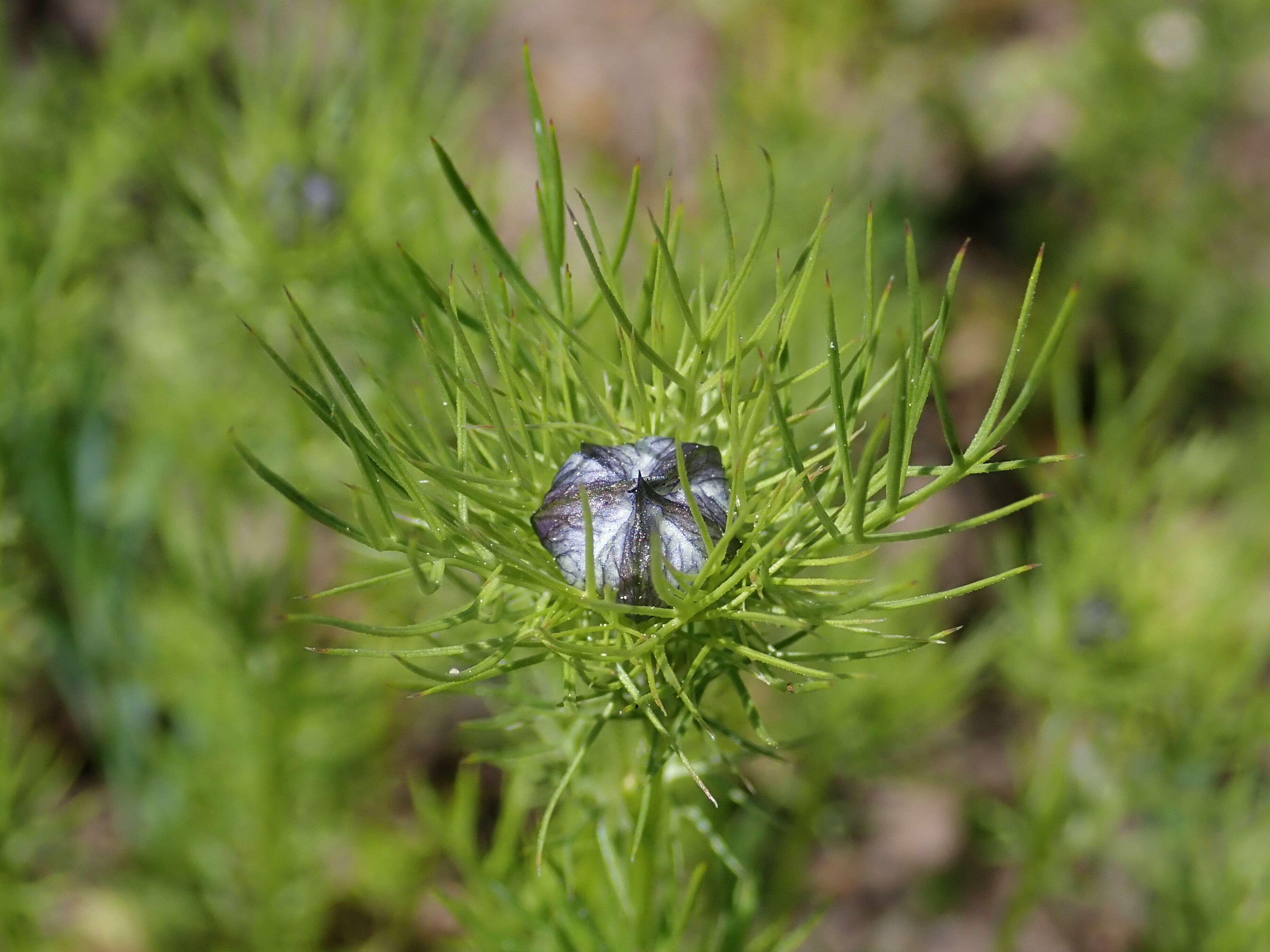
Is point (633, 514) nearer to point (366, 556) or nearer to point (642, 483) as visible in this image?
point (642, 483)

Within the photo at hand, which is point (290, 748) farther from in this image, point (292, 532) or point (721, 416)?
point (721, 416)

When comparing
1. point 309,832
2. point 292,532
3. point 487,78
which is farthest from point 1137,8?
point 309,832

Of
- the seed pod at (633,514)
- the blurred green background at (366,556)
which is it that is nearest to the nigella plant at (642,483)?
the seed pod at (633,514)

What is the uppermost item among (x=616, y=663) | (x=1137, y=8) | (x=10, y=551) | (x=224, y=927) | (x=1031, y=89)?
(x=1137, y=8)

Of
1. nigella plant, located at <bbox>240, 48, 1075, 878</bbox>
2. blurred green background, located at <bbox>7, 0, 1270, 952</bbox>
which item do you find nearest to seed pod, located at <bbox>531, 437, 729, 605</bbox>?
nigella plant, located at <bbox>240, 48, 1075, 878</bbox>

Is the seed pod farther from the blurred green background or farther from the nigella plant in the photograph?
the blurred green background

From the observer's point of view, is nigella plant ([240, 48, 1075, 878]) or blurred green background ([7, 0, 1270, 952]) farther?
blurred green background ([7, 0, 1270, 952])

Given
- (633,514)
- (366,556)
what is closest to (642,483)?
(633,514)
